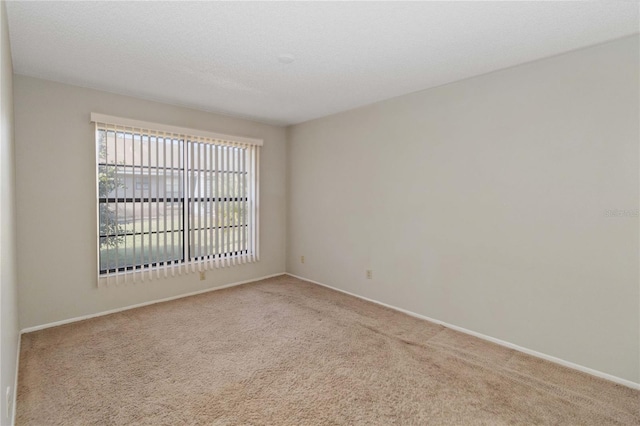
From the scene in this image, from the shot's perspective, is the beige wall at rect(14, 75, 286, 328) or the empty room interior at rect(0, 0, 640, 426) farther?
the beige wall at rect(14, 75, 286, 328)

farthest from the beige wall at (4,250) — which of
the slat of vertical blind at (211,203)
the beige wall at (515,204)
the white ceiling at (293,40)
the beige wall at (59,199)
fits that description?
the beige wall at (515,204)

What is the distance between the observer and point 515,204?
2863 millimetres

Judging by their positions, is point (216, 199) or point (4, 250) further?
point (216, 199)

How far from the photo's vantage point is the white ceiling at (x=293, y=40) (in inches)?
78.5

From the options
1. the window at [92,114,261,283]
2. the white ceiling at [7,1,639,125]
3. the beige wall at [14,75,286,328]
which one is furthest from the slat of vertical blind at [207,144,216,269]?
the white ceiling at [7,1,639,125]

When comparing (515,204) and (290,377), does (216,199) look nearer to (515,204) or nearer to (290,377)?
(290,377)

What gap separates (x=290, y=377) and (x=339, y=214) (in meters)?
2.49

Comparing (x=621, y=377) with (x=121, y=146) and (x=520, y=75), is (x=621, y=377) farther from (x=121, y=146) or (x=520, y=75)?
(x=121, y=146)

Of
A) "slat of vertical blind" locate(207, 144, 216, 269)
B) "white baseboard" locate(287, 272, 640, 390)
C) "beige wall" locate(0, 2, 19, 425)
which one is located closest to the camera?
"beige wall" locate(0, 2, 19, 425)

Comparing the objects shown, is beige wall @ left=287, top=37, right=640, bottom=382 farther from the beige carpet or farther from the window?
the window

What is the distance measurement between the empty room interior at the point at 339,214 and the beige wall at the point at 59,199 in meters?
0.02

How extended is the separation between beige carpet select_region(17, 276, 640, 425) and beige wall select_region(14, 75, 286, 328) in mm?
316

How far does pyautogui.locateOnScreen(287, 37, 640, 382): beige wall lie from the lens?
7.85ft

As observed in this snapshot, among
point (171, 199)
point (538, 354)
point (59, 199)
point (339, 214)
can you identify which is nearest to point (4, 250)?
point (59, 199)
